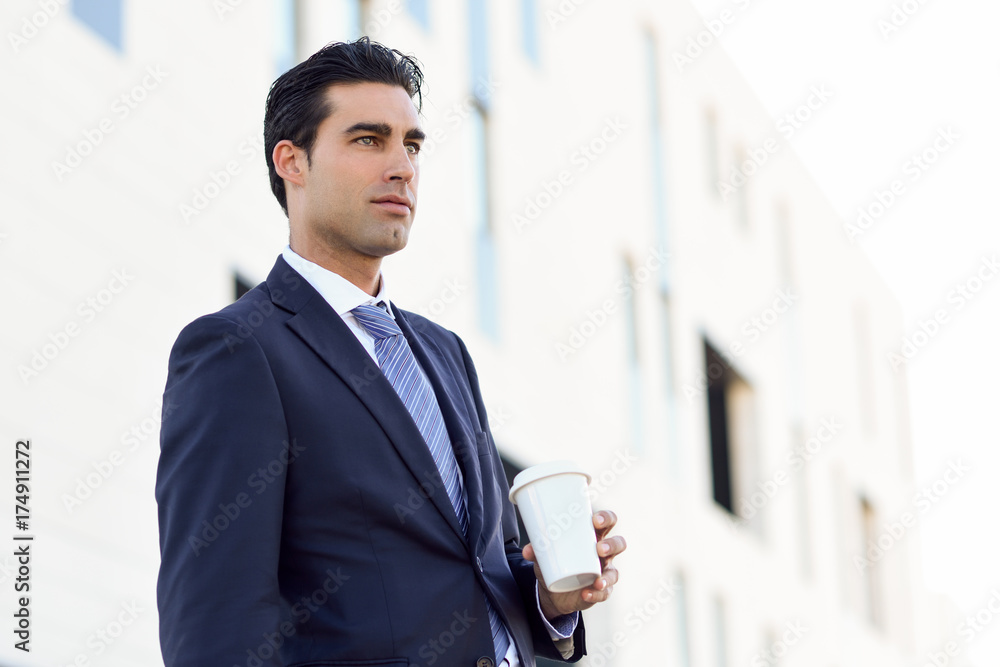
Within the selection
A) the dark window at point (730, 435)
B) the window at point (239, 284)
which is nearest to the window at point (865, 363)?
the dark window at point (730, 435)

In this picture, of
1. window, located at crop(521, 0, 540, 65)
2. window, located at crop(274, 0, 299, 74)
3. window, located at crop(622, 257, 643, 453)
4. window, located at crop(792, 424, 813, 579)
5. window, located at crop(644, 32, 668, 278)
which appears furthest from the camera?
window, located at crop(792, 424, 813, 579)

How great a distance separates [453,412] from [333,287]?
37 centimetres

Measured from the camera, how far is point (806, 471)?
73.5ft

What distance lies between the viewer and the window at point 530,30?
545 inches

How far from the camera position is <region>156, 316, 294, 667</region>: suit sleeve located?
212cm

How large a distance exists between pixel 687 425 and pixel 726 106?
6378 mm

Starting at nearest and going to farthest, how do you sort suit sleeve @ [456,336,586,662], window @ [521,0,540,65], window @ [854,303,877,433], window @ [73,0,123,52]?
suit sleeve @ [456,336,586,662], window @ [73,0,123,52], window @ [521,0,540,65], window @ [854,303,877,433]

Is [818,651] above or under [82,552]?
under

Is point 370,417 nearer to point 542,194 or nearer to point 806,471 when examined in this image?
point 542,194

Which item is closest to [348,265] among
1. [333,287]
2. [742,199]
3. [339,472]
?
[333,287]

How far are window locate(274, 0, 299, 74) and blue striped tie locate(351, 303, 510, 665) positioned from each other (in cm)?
648

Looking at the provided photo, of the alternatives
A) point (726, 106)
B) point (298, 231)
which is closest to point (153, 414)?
point (298, 231)

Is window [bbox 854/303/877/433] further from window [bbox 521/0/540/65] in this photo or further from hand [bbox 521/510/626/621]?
hand [bbox 521/510/626/621]

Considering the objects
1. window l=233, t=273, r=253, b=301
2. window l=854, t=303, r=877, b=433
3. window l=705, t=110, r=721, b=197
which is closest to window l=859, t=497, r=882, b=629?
→ window l=854, t=303, r=877, b=433
